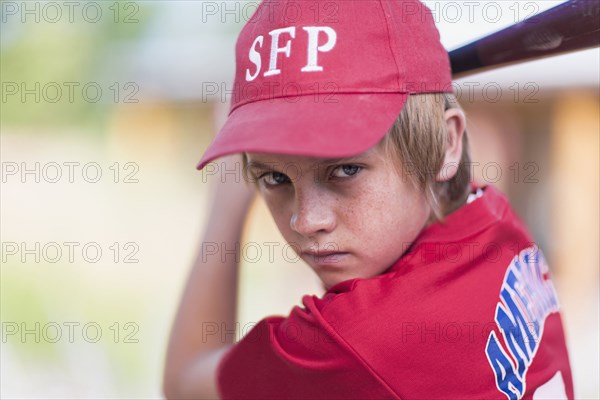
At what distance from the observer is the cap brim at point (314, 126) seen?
2.07 feet

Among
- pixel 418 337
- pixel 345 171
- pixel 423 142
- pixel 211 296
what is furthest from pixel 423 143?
pixel 211 296

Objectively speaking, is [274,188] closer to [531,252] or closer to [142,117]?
[531,252]

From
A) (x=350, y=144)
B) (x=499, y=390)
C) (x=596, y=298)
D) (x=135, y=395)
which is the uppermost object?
(x=350, y=144)

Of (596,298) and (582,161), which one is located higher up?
(582,161)

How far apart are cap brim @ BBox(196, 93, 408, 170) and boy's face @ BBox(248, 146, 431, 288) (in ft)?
0.14

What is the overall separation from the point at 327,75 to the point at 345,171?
10 cm

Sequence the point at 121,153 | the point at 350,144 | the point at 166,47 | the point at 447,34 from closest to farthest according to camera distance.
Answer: the point at 350,144, the point at 447,34, the point at 166,47, the point at 121,153

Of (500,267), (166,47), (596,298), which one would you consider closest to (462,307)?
(500,267)

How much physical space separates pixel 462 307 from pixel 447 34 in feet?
3.46

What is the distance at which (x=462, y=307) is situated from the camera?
26.7 inches

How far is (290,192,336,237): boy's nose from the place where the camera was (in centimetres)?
69

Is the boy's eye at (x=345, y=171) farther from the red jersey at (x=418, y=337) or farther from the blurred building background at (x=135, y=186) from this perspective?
the blurred building background at (x=135, y=186)

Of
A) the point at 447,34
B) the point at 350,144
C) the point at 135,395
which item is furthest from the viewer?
the point at 135,395

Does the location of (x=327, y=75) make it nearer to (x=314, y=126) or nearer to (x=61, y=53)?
(x=314, y=126)
